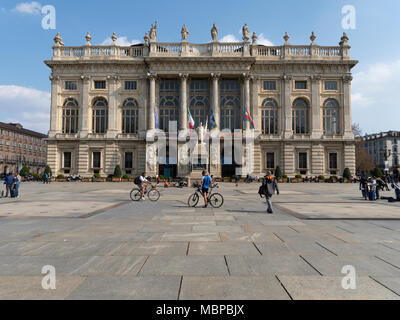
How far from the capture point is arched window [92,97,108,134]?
151 ft

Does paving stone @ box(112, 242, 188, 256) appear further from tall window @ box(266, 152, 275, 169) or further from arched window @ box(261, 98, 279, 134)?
arched window @ box(261, 98, 279, 134)

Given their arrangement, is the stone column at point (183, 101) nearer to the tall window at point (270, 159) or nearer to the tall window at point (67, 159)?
the tall window at point (270, 159)

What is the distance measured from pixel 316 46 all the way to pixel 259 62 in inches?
401

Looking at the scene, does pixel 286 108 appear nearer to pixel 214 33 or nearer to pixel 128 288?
pixel 214 33

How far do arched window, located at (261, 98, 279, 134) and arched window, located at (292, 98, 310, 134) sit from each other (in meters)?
3.06

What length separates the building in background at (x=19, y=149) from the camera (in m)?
77.2

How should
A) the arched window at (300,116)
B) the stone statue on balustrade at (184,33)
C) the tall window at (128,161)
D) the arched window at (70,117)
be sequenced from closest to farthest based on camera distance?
the stone statue on balustrade at (184,33) → the arched window at (300,116) → the tall window at (128,161) → the arched window at (70,117)

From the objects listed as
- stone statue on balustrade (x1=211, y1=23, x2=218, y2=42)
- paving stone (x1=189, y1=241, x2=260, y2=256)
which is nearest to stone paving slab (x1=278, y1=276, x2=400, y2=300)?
paving stone (x1=189, y1=241, x2=260, y2=256)

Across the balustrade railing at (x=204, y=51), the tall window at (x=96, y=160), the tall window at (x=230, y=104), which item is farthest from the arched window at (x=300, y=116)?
the tall window at (x=96, y=160)

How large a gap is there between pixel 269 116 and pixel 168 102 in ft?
57.0

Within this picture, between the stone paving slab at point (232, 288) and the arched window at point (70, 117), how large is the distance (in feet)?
156

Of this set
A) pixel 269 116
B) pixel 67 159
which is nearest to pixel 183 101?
pixel 269 116

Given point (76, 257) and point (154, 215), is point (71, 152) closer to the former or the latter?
point (154, 215)
